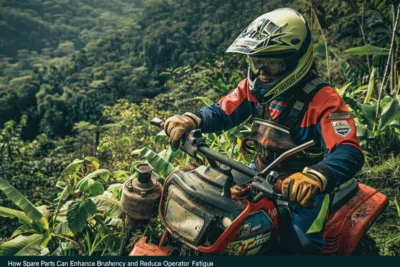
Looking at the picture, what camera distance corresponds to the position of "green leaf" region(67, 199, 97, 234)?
138 inches

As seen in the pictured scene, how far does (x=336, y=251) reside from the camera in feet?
10.5

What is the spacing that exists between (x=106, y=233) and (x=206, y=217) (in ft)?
4.58

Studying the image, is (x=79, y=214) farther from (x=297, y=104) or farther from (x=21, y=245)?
(x=297, y=104)

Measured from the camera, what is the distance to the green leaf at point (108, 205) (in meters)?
3.74

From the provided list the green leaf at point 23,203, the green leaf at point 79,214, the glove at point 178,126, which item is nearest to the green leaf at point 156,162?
the green leaf at point 79,214

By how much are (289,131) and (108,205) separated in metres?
1.48

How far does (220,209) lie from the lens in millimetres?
2568

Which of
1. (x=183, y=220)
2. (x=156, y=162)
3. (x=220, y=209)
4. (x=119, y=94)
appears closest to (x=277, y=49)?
(x=220, y=209)

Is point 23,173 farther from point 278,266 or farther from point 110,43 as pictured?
point 110,43

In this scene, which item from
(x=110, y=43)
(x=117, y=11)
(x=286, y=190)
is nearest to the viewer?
(x=286, y=190)

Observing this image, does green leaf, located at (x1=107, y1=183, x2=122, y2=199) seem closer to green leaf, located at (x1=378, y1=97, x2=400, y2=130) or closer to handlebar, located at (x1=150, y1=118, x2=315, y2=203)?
handlebar, located at (x1=150, y1=118, x2=315, y2=203)

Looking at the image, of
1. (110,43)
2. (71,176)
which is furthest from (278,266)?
(110,43)

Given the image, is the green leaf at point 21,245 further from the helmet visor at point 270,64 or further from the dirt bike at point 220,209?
the helmet visor at point 270,64

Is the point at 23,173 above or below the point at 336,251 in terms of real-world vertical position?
below
